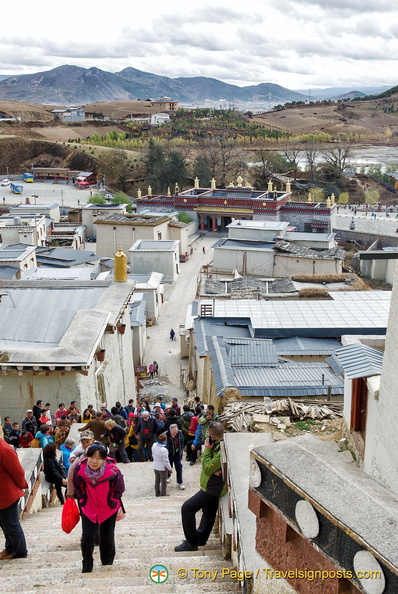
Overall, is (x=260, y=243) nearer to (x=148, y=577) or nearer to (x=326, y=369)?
(x=326, y=369)

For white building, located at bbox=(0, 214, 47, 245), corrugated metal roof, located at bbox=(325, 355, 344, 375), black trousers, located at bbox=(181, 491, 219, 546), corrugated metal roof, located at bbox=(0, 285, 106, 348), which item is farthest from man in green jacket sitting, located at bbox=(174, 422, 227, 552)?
white building, located at bbox=(0, 214, 47, 245)

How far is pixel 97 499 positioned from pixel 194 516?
1238 millimetres

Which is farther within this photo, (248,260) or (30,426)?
(248,260)

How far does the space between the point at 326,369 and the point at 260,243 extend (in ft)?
87.1

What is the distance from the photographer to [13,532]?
584 centimetres

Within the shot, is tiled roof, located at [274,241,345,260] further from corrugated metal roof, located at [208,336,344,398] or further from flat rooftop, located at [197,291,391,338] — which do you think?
corrugated metal roof, located at [208,336,344,398]

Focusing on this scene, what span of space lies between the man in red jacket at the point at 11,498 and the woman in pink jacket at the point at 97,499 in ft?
2.01

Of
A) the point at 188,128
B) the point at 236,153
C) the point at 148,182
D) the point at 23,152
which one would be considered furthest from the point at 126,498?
the point at 188,128

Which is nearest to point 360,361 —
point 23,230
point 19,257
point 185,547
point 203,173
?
point 185,547

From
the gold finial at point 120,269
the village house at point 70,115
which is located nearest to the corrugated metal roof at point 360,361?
the gold finial at point 120,269

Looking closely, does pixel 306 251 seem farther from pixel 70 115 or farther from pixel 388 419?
pixel 70 115

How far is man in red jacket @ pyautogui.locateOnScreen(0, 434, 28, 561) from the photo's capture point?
5.74 meters

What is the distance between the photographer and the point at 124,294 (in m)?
15.3

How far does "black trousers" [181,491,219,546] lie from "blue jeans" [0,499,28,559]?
5.57 feet
